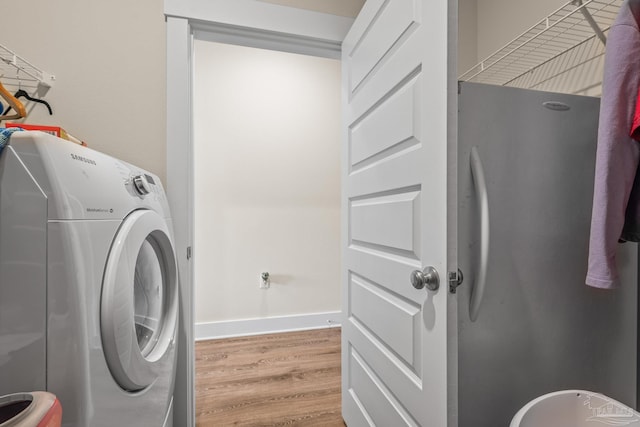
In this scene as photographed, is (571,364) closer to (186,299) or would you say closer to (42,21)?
(186,299)

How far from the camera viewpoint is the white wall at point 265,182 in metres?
2.52

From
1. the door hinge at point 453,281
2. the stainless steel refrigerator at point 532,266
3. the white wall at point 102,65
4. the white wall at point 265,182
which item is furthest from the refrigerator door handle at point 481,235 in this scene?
the white wall at point 265,182

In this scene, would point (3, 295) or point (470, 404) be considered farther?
point (470, 404)

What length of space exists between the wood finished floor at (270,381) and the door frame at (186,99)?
0.28 m

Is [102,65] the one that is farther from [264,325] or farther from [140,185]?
[264,325]

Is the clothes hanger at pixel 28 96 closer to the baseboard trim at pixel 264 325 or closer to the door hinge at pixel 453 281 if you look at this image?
the door hinge at pixel 453 281

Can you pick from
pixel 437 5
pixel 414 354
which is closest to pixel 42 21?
pixel 437 5

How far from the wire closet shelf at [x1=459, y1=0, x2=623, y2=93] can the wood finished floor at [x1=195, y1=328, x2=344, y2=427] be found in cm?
192

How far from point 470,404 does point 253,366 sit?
1504 millimetres

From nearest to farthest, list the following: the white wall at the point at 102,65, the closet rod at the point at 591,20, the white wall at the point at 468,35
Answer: the closet rod at the point at 591,20 < the white wall at the point at 102,65 < the white wall at the point at 468,35

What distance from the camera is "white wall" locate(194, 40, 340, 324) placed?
2520mm

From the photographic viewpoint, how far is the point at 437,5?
771mm

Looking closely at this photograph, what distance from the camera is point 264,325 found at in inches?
103

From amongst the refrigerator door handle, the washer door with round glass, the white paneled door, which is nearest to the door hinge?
the white paneled door
